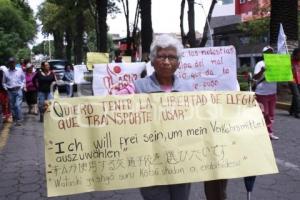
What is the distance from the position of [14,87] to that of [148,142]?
9.67 metres

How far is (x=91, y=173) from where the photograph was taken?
3.26m

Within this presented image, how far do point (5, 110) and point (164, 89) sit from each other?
10.1 metres

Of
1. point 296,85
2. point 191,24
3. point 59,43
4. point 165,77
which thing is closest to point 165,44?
point 165,77

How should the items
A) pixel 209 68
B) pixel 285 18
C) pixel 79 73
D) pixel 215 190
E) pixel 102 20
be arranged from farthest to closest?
pixel 102 20 → pixel 285 18 → pixel 79 73 → pixel 209 68 → pixel 215 190

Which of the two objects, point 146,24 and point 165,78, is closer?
point 165,78

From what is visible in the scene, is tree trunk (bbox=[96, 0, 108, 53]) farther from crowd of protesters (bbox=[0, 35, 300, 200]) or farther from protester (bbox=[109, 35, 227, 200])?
protester (bbox=[109, 35, 227, 200])

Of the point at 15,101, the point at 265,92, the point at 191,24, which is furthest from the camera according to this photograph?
the point at 191,24

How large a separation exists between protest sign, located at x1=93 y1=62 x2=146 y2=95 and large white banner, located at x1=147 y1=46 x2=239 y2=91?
21.5 inches

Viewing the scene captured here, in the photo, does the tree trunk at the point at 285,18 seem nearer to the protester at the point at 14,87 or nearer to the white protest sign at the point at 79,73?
the white protest sign at the point at 79,73

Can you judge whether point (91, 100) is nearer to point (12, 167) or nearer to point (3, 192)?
point (3, 192)

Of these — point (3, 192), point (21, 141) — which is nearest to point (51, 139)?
point (3, 192)

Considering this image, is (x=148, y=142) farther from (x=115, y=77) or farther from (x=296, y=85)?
(x=296, y=85)

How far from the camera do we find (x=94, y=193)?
579cm

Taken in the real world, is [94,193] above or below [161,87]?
below
